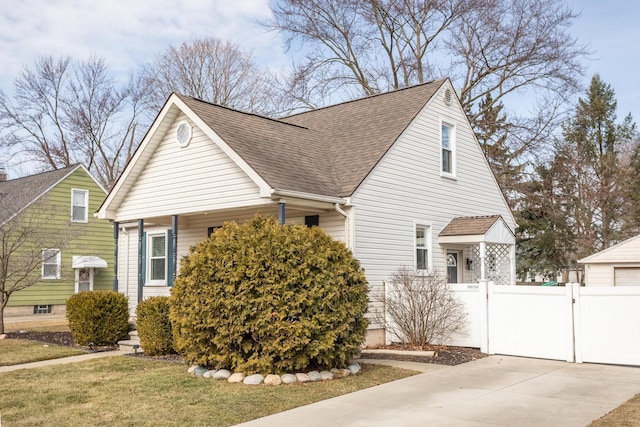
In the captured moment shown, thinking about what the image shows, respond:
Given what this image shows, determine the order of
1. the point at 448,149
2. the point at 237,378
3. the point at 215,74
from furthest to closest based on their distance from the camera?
the point at 215,74 < the point at 448,149 < the point at 237,378

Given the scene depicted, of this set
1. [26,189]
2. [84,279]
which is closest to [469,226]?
[84,279]

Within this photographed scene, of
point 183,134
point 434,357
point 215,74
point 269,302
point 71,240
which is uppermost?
point 215,74

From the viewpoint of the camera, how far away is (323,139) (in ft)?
51.9

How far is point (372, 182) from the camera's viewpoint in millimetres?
13289

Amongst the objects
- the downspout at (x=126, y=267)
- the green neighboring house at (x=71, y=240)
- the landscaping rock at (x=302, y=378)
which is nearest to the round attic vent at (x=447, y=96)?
the landscaping rock at (x=302, y=378)

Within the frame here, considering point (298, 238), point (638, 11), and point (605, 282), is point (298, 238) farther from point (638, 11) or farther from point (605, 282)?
point (605, 282)

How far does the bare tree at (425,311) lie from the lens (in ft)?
39.6

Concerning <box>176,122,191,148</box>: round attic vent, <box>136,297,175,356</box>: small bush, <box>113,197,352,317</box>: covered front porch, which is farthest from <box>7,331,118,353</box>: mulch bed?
<box>176,122,191,148</box>: round attic vent

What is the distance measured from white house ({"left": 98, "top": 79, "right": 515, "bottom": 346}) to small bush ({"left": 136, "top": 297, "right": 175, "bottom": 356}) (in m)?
2.05

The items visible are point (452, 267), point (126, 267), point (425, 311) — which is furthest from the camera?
point (126, 267)

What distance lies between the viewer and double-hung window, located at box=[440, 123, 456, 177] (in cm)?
1599

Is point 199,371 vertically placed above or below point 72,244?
below

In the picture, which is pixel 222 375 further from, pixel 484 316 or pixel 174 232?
pixel 174 232

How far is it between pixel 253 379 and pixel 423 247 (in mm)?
7074
